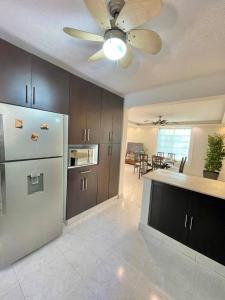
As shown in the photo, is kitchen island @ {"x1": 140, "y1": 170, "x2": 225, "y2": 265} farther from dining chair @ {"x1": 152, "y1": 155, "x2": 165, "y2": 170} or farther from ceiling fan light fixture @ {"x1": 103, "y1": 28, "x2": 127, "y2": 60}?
dining chair @ {"x1": 152, "y1": 155, "x2": 165, "y2": 170}

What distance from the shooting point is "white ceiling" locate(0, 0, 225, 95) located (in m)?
1.12

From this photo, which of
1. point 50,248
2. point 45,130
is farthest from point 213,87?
point 50,248

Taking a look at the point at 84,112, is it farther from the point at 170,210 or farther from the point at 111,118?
the point at 170,210

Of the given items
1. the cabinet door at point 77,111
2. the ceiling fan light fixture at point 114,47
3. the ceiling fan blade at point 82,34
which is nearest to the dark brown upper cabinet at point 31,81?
the cabinet door at point 77,111

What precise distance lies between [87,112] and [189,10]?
1691 mm

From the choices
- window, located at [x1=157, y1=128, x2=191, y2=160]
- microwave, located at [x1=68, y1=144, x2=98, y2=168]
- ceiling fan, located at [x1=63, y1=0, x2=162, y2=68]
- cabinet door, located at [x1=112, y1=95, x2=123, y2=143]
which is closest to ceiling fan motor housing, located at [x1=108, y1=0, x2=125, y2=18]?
ceiling fan, located at [x1=63, y1=0, x2=162, y2=68]

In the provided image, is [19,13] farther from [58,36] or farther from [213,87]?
[213,87]

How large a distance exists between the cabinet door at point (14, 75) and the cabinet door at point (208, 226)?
234 cm

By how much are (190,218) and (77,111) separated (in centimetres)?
215

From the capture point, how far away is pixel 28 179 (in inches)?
64.0

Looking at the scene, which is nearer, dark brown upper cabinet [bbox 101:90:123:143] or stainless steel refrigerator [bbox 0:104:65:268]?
stainless steel refrigerator [bbox 0:104:65:268]

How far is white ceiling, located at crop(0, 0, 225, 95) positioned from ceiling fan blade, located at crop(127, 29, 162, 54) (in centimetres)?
21

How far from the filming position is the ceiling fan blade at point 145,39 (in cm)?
110

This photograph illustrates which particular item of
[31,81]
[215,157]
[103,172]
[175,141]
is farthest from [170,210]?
[175,141]
